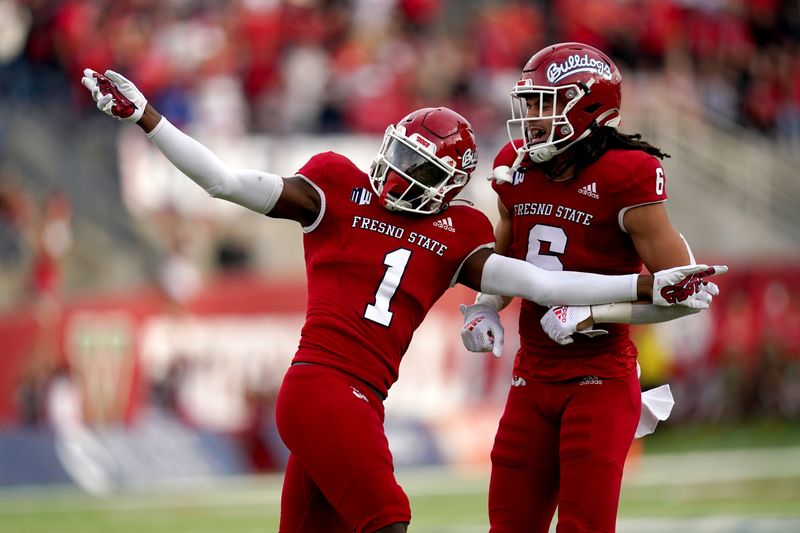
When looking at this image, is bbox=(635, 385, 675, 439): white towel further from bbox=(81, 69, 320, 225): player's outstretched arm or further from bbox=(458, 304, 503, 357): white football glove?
bbox=(81, 69, 320, 225): player's outstretched arm

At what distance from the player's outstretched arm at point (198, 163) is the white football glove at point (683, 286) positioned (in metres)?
1.35

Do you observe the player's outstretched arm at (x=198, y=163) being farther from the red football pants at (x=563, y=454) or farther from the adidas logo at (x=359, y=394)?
the red football pants at (x=563, y=454)

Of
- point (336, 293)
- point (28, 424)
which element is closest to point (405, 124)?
point (336, 293)

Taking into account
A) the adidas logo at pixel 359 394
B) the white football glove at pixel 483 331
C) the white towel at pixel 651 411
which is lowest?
the adidas logo at pixel 359 394

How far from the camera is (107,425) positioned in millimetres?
13828

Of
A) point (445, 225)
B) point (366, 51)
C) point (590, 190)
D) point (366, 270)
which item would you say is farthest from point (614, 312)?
point (366, 51)

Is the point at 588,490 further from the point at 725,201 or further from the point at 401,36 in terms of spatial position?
the point at 725,201

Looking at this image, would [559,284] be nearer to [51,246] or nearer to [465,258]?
[465,258]

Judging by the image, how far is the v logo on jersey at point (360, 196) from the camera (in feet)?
18.4

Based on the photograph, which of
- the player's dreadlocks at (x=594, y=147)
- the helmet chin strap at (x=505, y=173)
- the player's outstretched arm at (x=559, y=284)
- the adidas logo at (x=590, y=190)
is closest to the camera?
the player's outstretched arm at (x=559, y=284)

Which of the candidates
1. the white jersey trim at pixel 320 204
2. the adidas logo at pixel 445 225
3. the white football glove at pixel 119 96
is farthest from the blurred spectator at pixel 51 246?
the adidas logo at pixel 445 225

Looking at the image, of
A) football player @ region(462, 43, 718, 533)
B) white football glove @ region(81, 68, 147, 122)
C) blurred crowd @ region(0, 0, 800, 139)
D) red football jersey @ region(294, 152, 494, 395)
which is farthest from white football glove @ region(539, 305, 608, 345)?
blurred crowd @ region(0, 0, 800, 139)

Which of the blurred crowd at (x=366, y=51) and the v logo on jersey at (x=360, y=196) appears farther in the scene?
the blurred crowd at (x=366, y=51)

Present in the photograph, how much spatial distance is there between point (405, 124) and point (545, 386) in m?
1.19
